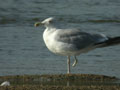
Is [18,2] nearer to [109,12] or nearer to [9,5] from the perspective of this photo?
[9,5]

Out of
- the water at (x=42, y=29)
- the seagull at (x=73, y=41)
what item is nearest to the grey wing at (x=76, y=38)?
the seagull at (x=73, y=41)

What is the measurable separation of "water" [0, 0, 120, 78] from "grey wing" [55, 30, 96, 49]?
810 millimetres

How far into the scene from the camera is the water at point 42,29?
31.7 feet

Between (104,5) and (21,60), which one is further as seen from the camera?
(104,5)

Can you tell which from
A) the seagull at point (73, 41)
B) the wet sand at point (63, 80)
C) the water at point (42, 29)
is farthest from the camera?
the water at point (42, 29)

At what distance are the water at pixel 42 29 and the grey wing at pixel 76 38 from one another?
810 millimetres

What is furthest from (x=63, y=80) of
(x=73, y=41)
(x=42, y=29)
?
(x=42, y=29)

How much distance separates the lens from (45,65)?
9.81 metres

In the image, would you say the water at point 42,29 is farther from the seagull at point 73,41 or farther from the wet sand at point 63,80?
the wet sand at point 63,80

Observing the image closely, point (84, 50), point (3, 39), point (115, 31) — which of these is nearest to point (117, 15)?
point (115, 31)

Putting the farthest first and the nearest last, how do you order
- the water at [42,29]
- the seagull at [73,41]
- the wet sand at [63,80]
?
the water at [42,29], the seagull at [73,41], the wet sand at [63,80]

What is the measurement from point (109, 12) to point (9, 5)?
13.9 feet

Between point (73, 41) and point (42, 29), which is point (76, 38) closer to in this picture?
point (73, 41)

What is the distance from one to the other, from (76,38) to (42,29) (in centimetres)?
581
